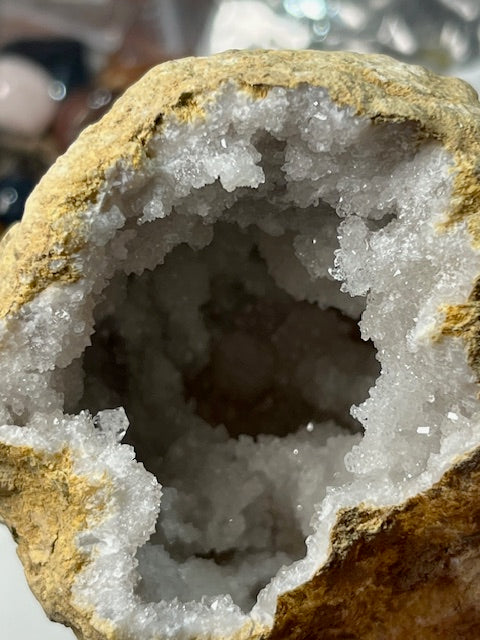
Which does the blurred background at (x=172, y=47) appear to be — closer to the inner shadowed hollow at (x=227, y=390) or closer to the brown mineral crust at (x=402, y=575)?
the inner shadowed hollow at (x=227, y=390)

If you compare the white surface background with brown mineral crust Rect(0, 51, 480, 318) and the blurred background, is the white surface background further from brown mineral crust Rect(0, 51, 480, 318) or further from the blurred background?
the blurred background

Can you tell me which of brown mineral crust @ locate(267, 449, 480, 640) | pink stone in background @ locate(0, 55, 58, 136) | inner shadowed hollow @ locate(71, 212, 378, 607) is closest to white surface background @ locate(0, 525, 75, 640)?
inner shadowed hollow @ locate(71, 212, 378, 607)

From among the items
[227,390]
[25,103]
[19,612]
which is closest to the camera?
[227,390]

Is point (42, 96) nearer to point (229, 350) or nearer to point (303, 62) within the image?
point (229, 350)

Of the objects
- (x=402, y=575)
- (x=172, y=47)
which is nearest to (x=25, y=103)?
(x=172, y=47)

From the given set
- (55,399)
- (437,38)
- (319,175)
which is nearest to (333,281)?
(319,175)

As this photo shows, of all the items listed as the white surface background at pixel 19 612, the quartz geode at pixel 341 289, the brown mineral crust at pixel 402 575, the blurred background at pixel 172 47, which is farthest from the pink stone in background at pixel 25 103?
the brown mineral crust at pixel 402 575

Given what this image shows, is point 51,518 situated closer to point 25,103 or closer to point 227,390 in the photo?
point 227,390
